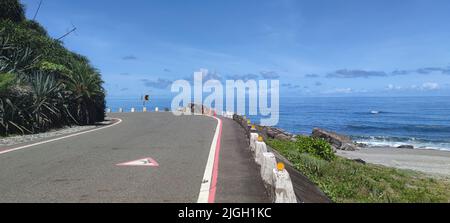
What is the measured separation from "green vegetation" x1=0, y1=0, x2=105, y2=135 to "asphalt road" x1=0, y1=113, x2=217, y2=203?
444 cm

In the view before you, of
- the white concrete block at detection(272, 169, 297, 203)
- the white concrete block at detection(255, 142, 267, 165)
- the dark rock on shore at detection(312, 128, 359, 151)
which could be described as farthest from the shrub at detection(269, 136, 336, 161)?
the dark rock on shore at detection(312, 128, 359, 151)

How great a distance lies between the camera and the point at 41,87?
1847 cm

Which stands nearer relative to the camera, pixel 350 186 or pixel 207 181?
pixel 207 181

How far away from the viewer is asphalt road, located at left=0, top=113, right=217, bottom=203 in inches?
255

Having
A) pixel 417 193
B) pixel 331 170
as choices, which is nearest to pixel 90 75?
pixel 331 170

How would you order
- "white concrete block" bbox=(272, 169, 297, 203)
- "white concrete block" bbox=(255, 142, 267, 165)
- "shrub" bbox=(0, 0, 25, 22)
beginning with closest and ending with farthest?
1. "white concrete block" bbox=(272, 169, 297, 203)
2. "white concrete block" bbox=(255, 142, 267, 165)
3. "shrub" bbox=(0, 0, 25, 22)

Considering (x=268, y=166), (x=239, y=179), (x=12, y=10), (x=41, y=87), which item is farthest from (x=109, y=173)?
(x=12, y=10)

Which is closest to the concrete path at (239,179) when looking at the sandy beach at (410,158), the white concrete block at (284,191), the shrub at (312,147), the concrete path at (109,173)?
the concrete path at (109,173)

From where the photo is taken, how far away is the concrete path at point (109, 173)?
6.47m

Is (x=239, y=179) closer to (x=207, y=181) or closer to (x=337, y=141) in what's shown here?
(x=207, y=181)

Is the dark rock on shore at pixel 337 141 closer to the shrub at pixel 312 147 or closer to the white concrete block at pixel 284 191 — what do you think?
the shrub at pixel 312 147

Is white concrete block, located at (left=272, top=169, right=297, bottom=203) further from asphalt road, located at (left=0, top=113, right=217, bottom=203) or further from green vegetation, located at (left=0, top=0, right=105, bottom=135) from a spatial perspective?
green vegetation, located at (left=0, top=0, right=105, bottom=135)

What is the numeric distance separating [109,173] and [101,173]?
0.16m
